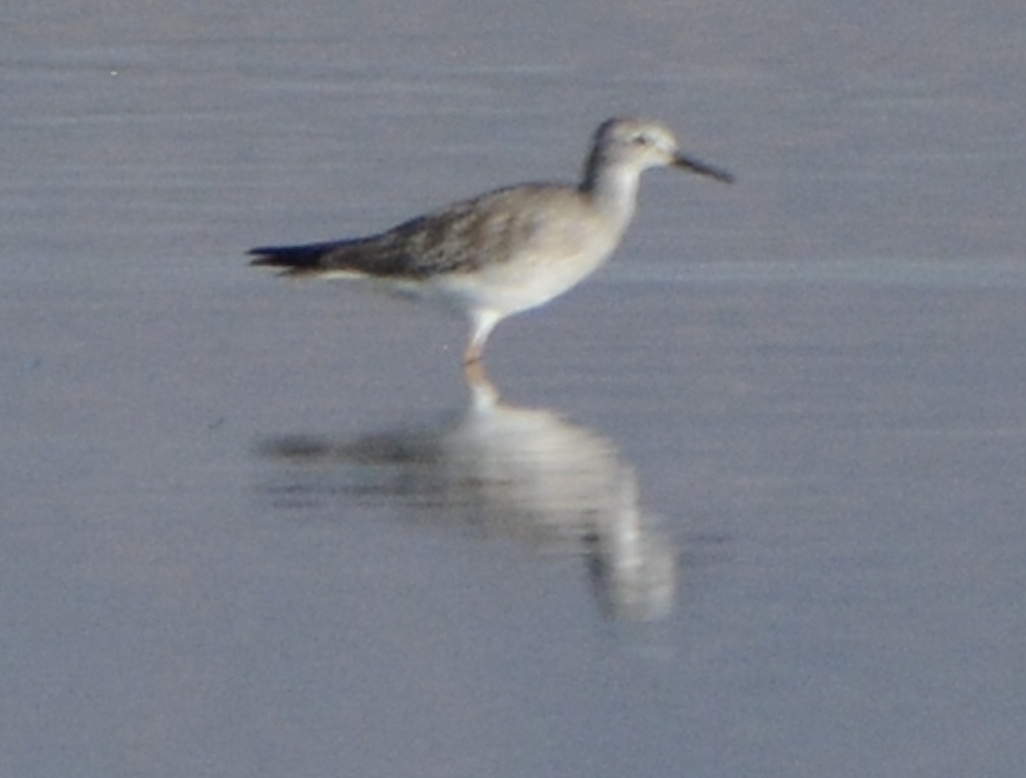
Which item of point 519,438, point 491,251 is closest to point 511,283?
point 491,251

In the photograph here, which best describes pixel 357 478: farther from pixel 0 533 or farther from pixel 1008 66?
pixel 1008 66

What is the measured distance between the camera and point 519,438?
9.96 m

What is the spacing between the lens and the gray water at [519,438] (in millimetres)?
7285

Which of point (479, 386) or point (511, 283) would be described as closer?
point (479, 386)

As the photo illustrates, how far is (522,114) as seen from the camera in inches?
615

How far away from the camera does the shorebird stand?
11.5 m

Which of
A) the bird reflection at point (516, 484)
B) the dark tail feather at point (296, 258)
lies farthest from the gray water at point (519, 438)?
the dark tail feather at point (296, 258)

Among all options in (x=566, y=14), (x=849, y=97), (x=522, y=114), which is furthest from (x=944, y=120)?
(x=566, y=14)

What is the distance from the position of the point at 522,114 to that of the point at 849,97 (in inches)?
65.7

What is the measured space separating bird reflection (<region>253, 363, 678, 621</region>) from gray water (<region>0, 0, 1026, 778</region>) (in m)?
0.02

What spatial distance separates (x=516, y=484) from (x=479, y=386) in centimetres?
142

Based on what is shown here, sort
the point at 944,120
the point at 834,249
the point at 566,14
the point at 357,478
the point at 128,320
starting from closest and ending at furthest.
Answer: the point at 357,478 → the point at 128,320 → the point at 834,249 → the point at 944,120 → the point at 566,14

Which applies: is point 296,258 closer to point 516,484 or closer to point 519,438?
point 519,438

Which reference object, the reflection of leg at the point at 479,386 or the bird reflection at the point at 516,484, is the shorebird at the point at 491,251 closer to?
the reflection of leg at the point at 479,386
